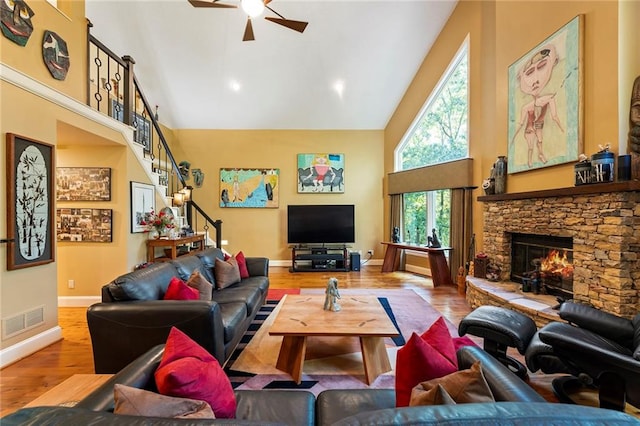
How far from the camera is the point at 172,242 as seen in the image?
444 cm

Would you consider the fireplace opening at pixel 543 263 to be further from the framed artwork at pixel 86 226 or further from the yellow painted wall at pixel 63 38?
the yellow painted wall at pixel 63 38

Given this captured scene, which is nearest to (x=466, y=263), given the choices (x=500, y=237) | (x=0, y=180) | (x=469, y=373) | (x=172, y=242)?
(x=500, y=237)

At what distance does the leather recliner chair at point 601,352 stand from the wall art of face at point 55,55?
17.1 feet

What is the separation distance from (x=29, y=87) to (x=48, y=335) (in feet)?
8.41

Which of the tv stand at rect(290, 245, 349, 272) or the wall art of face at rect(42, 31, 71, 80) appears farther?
the tv stand at rect(290, 245, 349, 272)

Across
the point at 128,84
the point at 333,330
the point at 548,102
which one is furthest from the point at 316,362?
the point at 128,84

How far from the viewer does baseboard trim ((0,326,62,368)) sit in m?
2.63

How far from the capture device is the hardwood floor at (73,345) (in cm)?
231

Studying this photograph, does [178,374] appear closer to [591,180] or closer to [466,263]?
[591,180]

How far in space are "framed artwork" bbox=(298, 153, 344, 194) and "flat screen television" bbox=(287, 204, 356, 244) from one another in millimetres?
564

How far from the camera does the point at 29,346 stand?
2.83m

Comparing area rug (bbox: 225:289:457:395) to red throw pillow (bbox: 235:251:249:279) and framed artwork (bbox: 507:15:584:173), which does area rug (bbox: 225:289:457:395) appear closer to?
red throw pillow (bbox: 235:251:249:279)

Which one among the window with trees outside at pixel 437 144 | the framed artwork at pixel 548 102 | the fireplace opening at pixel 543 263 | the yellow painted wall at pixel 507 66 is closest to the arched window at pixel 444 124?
the window with trees outside at pixel 437 144

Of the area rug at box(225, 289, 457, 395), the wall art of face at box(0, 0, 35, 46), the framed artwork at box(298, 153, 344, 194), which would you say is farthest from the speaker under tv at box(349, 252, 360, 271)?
the wall art of face at box(0, 0, 35, 46)
